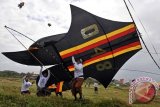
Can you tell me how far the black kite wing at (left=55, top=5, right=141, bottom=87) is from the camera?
16.4 metres

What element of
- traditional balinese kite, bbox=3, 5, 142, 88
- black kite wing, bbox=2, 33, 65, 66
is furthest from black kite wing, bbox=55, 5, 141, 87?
black kite wing, bbox=2, 33, 65, 66

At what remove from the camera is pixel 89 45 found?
16.6 m

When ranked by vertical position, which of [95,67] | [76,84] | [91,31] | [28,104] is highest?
[91,31]

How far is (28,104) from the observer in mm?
12555

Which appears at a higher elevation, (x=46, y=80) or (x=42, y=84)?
(x=46, y=80)

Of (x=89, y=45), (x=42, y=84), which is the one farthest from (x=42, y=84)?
(x=89, y=45)

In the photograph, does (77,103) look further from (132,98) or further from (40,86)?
(132,98)

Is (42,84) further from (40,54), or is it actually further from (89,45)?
(89,45)

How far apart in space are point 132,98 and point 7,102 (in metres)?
6.99

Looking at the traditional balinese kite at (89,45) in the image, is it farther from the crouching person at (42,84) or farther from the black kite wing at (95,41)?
the crouching person at (42,84)

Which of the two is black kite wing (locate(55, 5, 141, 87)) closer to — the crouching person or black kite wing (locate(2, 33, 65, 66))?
black kite wing (locate(2, 33, 65, 66))

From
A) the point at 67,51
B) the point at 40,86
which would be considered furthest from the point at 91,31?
the point at 40,86

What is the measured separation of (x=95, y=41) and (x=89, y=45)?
1.22 feet

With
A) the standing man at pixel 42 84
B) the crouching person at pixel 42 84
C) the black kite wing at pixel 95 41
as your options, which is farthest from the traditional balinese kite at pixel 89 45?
the standing man at pixel 42 84
